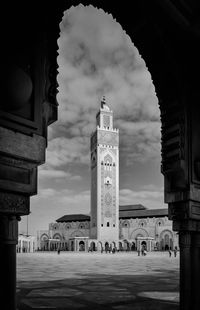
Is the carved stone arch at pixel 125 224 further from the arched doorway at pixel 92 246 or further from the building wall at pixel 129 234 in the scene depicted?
the arched doorway at pixel 92 246

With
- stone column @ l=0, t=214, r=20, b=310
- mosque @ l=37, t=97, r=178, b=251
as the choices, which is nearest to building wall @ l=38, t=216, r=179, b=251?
mosque @ l=37, t=97, r=178, b=251

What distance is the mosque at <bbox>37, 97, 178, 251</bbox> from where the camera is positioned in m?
63.0

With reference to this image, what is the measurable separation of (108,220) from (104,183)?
6.65 m

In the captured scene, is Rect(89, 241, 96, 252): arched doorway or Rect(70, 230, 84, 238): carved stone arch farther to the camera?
Rect(70, 230, 84, 238): carved stone arch

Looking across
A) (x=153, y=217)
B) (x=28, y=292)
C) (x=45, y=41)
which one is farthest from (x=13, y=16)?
(x=153, y=217)

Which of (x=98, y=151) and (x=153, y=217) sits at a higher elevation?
(x=98, y=151)

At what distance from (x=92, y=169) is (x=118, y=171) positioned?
5052 mm

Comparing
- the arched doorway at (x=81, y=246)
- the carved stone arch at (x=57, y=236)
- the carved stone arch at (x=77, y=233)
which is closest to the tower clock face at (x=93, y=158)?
the arched doorway at (x=81, y=246)

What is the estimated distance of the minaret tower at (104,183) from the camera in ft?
209

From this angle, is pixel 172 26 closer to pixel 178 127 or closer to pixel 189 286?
pixel 178 127

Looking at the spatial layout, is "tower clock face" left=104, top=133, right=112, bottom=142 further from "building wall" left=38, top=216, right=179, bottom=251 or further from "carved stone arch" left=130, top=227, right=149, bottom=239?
"carved stone arch" left=130, top=227, right=149, bottom=239

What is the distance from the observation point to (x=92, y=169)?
68.4 meters

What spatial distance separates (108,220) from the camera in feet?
211

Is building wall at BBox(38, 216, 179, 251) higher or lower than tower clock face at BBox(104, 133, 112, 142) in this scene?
lower
